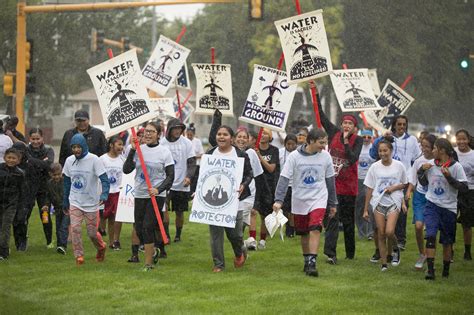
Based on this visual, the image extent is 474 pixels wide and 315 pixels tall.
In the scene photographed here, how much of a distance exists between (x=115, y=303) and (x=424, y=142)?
5.13 meters

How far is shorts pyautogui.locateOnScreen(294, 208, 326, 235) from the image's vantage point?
1223cm

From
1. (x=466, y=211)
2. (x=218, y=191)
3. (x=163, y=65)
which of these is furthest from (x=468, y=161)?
(x=163, y=65)

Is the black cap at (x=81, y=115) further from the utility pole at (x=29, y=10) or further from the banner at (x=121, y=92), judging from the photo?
the utility pole at (x=29, y=10)

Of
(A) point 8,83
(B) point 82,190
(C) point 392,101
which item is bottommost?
(B) point 82,190


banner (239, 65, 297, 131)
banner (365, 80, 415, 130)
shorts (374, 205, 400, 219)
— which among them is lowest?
shorts (374, 205, 400, 219)

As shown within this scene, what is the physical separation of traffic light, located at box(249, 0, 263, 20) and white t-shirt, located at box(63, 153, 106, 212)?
10373 mm

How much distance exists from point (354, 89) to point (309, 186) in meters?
5.32

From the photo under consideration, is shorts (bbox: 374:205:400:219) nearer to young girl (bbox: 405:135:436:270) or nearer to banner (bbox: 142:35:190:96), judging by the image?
young girl (bbox: 405:135:436:270)

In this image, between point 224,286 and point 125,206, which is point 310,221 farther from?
point 125,206

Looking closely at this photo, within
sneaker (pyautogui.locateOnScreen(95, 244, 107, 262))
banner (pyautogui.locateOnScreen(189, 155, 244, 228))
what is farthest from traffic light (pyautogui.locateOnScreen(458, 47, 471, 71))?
sneaker (pyautogui.locateOnScreen(95, 244, 107, 262))

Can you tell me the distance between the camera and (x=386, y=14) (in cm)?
5069

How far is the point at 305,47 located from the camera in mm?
13727

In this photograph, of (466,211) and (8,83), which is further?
(8,83)

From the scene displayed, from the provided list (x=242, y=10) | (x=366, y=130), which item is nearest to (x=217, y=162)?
(x=366, y=130)
